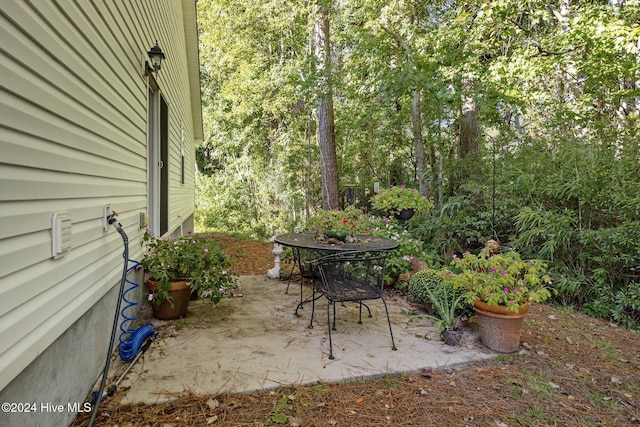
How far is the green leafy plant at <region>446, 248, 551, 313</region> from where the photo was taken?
261cm

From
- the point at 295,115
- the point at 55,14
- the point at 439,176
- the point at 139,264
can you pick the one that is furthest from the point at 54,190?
the point at 295,115

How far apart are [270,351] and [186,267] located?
113 centimetres

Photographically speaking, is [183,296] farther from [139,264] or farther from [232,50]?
[232,50]

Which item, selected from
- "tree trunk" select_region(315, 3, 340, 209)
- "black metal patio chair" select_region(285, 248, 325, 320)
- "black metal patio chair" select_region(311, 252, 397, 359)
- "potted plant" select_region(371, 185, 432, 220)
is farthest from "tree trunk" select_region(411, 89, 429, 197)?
"black metal patio chair" select_region(311, 252, 397, 359)

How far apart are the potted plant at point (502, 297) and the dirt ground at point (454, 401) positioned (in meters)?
0.16

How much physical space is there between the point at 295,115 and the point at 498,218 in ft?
23.9

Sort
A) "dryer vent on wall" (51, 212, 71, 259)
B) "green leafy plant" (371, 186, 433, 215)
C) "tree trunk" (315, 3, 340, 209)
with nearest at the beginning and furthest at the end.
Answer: "dryer vent on wall" (51, 212, 71, 259), "green leafy plant" (371, 186, 433, 215), "tree trunk" (315, 3, 340, 209)

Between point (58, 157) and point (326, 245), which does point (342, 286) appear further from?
point (58, 157)

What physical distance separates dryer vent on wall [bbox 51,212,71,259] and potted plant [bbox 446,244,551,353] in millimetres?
2675

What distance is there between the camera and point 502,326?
2.63 meters

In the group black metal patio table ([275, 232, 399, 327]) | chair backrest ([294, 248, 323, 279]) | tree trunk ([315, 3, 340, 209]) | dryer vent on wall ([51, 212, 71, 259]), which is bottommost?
chair backrest ([294, 248, 323, 279])

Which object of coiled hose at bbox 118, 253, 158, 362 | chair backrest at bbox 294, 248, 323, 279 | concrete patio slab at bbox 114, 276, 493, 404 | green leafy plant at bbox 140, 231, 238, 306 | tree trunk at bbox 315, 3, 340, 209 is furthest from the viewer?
tree trunk at bbox 315, 3, 340, 209

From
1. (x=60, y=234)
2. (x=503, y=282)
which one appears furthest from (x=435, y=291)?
(x=60, y=234)

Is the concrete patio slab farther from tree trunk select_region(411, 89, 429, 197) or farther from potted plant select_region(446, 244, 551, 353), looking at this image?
tree trunk select_region(411, 89, 429, 197)
